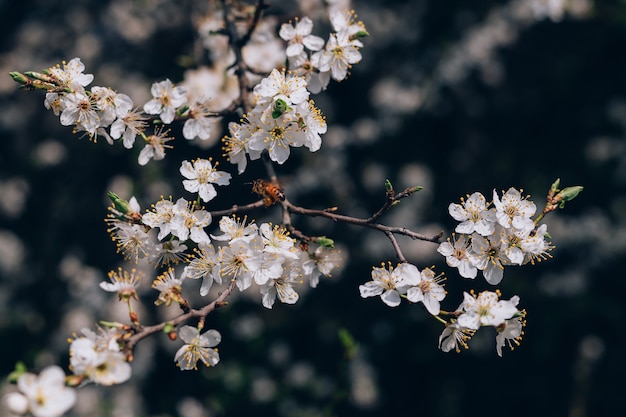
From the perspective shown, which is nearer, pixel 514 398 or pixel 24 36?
pixel 514 398

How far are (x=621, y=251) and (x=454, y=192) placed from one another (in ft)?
4.09

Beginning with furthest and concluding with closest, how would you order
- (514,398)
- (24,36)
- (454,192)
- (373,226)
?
(24,36)
(454,192)
(514,398)
(373,226)

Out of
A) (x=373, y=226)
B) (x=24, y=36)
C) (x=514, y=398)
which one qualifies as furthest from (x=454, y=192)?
(x=24, y=36)

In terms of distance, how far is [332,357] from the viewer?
432 centimetres

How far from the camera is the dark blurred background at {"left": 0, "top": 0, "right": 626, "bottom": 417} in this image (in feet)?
13.4

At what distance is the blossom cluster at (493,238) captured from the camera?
1599 millimetres

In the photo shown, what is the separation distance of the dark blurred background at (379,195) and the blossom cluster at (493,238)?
2.27 m

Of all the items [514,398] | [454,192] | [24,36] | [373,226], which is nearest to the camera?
[373,226]

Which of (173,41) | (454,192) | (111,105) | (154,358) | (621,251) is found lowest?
(111,105)

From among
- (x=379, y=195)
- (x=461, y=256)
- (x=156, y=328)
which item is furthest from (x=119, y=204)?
(x=379, y=195)

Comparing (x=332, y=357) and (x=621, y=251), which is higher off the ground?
(x=621, y=251)

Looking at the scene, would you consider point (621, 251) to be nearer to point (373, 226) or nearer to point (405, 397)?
point (405, 397)

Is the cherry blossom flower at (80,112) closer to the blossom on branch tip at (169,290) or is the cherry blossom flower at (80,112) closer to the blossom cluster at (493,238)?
the blossom on branch tip at (169,290)

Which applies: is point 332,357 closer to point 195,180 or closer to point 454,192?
point 454,192
